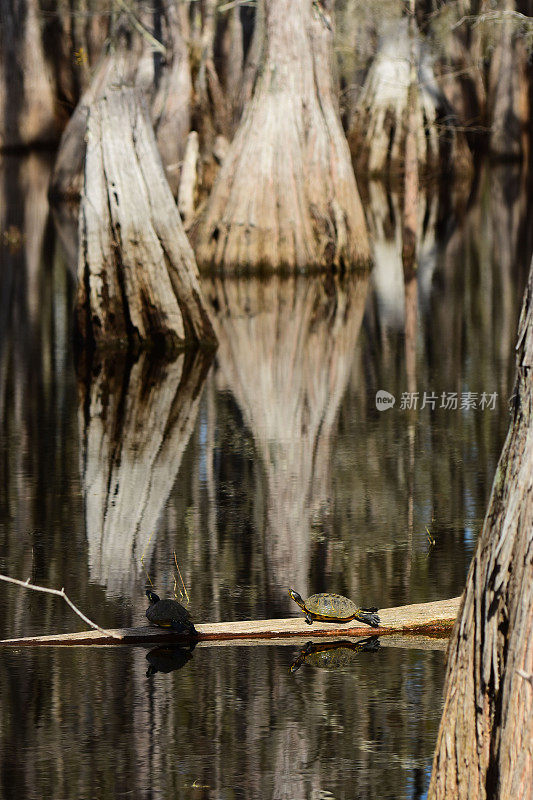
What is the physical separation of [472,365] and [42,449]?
4160 mm

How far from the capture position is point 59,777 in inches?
169

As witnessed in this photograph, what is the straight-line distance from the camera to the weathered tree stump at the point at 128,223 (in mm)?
11906

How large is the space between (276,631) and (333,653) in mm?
223

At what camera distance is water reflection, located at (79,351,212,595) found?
266 inches

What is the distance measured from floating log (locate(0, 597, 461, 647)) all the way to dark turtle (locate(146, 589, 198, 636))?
0.09ft

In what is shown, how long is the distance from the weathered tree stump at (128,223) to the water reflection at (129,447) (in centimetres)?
62

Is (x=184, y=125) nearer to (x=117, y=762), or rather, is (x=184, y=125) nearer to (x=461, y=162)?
(x=461, y=162)

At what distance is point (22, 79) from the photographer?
45656 millimetres

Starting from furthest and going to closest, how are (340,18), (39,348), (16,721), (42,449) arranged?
(340,18), (39,348), (42,449), (16,721)

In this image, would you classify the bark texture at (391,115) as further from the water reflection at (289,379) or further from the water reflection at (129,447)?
the water reflection at (129,447)

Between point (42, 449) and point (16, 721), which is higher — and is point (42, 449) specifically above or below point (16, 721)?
above

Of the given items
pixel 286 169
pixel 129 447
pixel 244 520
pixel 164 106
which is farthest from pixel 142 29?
pixel 244 520

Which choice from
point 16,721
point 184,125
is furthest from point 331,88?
point 16,721

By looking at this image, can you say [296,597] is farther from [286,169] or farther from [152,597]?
[286,169]
